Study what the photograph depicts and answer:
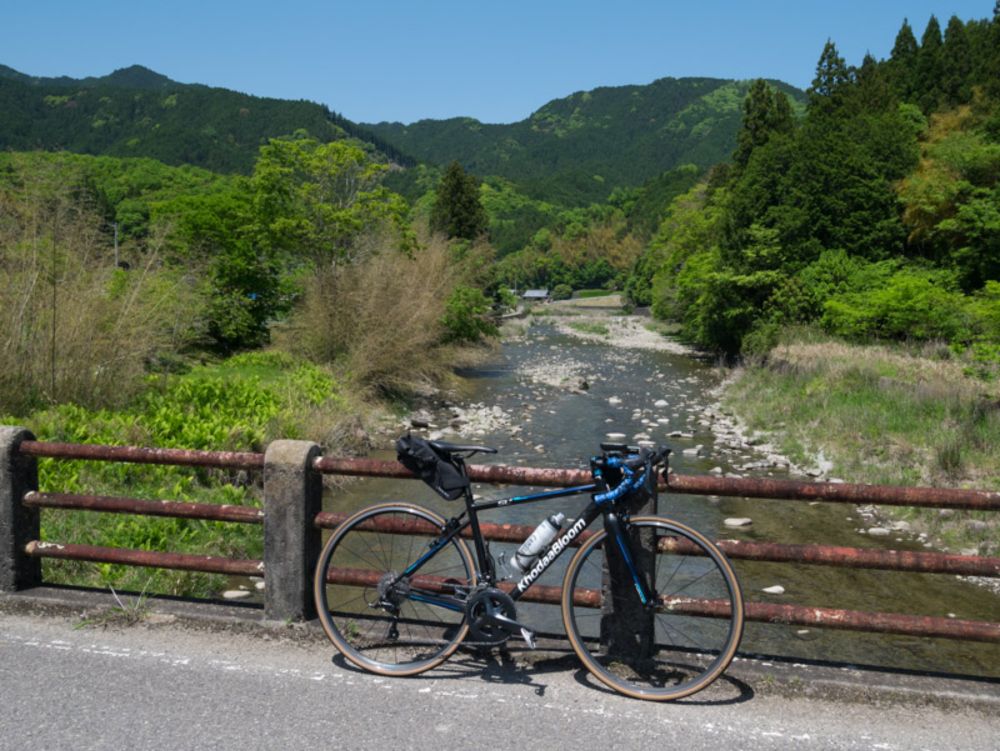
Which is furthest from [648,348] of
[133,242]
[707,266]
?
[133,242]

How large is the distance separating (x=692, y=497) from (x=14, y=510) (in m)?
11.5

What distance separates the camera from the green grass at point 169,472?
8.84 m

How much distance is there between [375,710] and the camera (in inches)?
164

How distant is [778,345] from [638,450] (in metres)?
29.5

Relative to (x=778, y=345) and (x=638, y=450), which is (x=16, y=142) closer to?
(x=778, y=345)

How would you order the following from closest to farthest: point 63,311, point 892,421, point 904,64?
point 63,311 → point 892,421 → point 904,64

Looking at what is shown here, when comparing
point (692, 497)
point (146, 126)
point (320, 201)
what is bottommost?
point (692, 497)

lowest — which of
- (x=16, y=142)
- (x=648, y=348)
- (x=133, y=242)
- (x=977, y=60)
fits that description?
(x=648, y=348)

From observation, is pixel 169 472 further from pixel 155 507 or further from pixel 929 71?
pixel 929 71

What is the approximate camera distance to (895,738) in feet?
12.9

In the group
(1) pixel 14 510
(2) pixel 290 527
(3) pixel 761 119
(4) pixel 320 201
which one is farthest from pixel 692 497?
(3) pixel 761 119

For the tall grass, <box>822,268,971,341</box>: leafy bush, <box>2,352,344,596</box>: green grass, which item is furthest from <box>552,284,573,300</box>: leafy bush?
the tall grass

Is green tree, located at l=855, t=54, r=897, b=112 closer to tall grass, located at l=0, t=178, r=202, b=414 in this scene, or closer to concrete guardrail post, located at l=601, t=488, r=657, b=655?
tall grass, located at l=0, t=178, r=202, b=414

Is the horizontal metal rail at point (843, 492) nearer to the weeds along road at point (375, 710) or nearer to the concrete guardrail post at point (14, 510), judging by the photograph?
the weeds along road at point (375, 710)
